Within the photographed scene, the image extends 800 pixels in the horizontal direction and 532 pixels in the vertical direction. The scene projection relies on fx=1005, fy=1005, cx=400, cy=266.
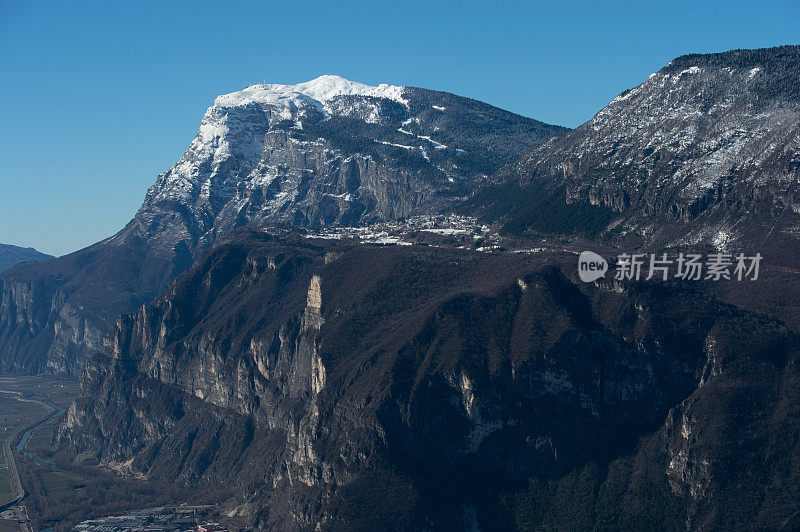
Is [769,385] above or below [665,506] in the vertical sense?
above

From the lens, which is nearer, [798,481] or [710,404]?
[798,481]

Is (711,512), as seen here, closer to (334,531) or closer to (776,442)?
(776,442)

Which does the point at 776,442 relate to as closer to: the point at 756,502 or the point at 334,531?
the point at 756,502

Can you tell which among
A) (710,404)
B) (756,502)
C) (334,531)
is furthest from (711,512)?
(334,531)

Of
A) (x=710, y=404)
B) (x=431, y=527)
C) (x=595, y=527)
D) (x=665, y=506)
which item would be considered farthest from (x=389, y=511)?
(x=710, y=404)

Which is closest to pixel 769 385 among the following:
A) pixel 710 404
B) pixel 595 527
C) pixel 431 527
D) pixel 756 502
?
pixel 710 404

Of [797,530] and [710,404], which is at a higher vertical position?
[710,404]

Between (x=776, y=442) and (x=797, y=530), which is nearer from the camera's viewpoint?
(x=797, y=530)

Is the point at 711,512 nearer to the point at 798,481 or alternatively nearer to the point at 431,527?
the point at 798,481

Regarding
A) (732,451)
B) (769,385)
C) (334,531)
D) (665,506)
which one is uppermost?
(769,385)
